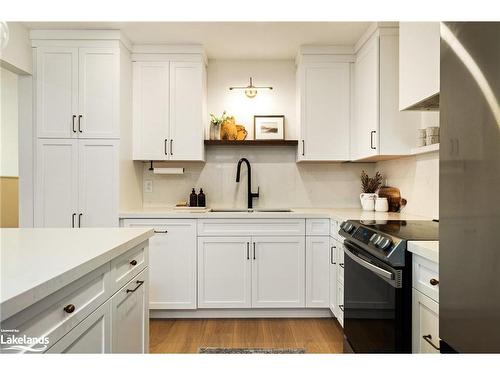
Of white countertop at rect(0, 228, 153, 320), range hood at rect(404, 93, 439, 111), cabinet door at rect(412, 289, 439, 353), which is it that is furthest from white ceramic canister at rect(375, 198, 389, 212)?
white countertop at rect(0, 228, 153, 320)

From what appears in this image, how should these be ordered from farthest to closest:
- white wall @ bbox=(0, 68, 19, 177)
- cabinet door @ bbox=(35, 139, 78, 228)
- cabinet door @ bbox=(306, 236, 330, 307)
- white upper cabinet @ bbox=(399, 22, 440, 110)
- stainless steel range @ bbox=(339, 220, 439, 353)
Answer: white wall @ bbox=(0, 68, 19, 177), cabinet door @ bbox=(306, 236, 330, 307), cabinet door @ bbox=(35, 139, 78, 228), white upper cabinet @ bbox=(399, 22, 440, 110), stainless steel range @ bbox=(339, 220, 439, 353)

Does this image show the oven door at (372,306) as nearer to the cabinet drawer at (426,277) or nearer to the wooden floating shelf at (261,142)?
the cabinet drawer at (426,277)

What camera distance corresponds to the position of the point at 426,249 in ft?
4.18

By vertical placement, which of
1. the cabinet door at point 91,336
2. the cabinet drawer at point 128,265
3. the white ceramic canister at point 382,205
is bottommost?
the cabinet door at point 91,336

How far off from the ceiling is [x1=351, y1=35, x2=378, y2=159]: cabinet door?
0.20m

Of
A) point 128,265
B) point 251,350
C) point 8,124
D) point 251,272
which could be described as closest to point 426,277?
point 128,265

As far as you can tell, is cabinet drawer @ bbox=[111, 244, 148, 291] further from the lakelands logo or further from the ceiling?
the ceiling

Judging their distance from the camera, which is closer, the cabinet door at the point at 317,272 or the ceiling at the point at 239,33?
the ceiling at the point at 239,33

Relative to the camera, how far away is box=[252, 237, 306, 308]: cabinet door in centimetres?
295

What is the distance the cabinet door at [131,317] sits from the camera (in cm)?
129

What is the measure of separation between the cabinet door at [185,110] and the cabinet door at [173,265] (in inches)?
26.0

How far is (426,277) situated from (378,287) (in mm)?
328

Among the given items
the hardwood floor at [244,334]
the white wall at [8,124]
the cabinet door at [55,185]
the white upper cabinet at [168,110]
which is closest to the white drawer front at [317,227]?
the hardwood floor at [244,334]
